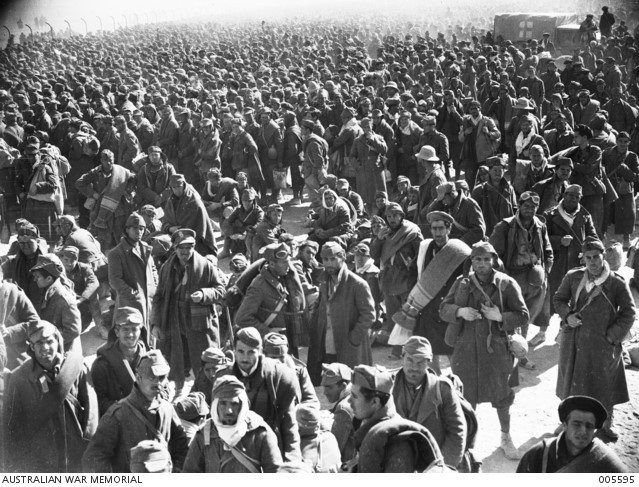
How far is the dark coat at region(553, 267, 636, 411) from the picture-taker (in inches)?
290

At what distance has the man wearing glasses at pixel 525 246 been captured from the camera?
30.0ft

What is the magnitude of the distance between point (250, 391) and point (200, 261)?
8.85ft

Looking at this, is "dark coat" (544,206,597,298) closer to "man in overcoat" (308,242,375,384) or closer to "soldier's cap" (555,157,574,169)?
"soldier's cap" (555,157,574,169)

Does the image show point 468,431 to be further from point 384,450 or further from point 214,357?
point 214,357

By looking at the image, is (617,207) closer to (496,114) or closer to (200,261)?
(496,114)

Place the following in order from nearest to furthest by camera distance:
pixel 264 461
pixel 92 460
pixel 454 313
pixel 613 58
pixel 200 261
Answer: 1. pixel 264 461
2. pixel 92 460
3. pixel 454 313
4. pixel 200 261
5. pixel 613 58

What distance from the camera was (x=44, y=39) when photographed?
31.5m

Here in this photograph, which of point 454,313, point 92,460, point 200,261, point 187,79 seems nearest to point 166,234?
point 200,261

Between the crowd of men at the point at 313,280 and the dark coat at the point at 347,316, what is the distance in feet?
0.05

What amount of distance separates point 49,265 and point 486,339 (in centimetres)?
354

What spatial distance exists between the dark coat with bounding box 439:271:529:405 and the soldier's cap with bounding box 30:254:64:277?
10.2 feet

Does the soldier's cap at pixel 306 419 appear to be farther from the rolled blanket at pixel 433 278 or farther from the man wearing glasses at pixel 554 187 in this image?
the man wearing glasses at pixel 554 187

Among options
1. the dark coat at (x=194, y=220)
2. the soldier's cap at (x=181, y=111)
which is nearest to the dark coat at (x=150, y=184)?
the dark coat at (x=194, y=220)

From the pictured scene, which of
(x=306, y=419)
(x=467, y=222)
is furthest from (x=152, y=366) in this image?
(x=467, y=222)
